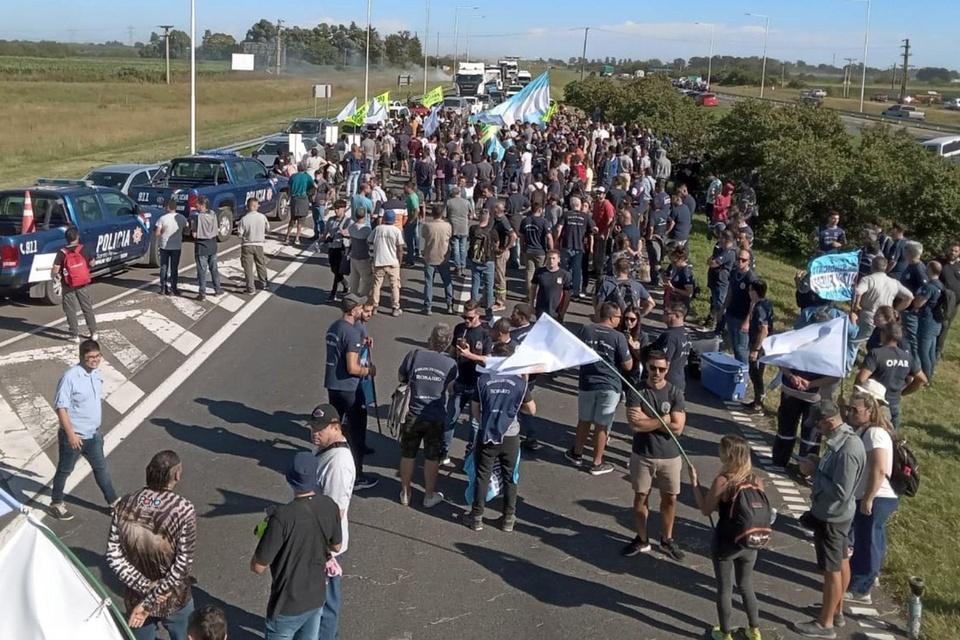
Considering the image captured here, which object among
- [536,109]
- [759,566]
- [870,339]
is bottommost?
[759,566]

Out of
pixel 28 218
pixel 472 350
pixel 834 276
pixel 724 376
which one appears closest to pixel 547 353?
pixel 472 350

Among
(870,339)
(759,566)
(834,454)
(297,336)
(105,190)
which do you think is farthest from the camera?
(105,190)

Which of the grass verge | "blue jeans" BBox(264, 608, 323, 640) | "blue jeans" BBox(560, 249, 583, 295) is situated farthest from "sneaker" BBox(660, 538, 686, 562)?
"blue jeans" BBox(560, 249, 583, 295)

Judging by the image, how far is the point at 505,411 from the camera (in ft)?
26.6

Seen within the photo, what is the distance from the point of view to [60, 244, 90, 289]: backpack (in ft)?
41.9

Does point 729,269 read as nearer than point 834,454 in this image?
No

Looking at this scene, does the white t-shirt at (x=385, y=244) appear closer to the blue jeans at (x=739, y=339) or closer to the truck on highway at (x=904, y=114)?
the blue jeans at (x=739, y=339)

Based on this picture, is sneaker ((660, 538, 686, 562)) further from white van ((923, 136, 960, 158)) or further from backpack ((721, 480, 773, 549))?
white van ((923, 136, 960, 158))

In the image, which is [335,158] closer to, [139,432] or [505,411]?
[139,432]

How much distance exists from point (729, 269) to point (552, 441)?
526cm

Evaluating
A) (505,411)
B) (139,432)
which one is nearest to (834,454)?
(505,411)

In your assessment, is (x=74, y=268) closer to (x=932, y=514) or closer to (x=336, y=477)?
(x=336, y=477)

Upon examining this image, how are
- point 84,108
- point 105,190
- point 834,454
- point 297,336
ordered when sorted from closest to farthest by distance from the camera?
point 834,454 < point 297,336 < point 105,190 < point 84,108

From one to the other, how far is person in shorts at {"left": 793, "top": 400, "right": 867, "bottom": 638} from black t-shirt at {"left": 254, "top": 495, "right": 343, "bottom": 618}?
11.7ft
